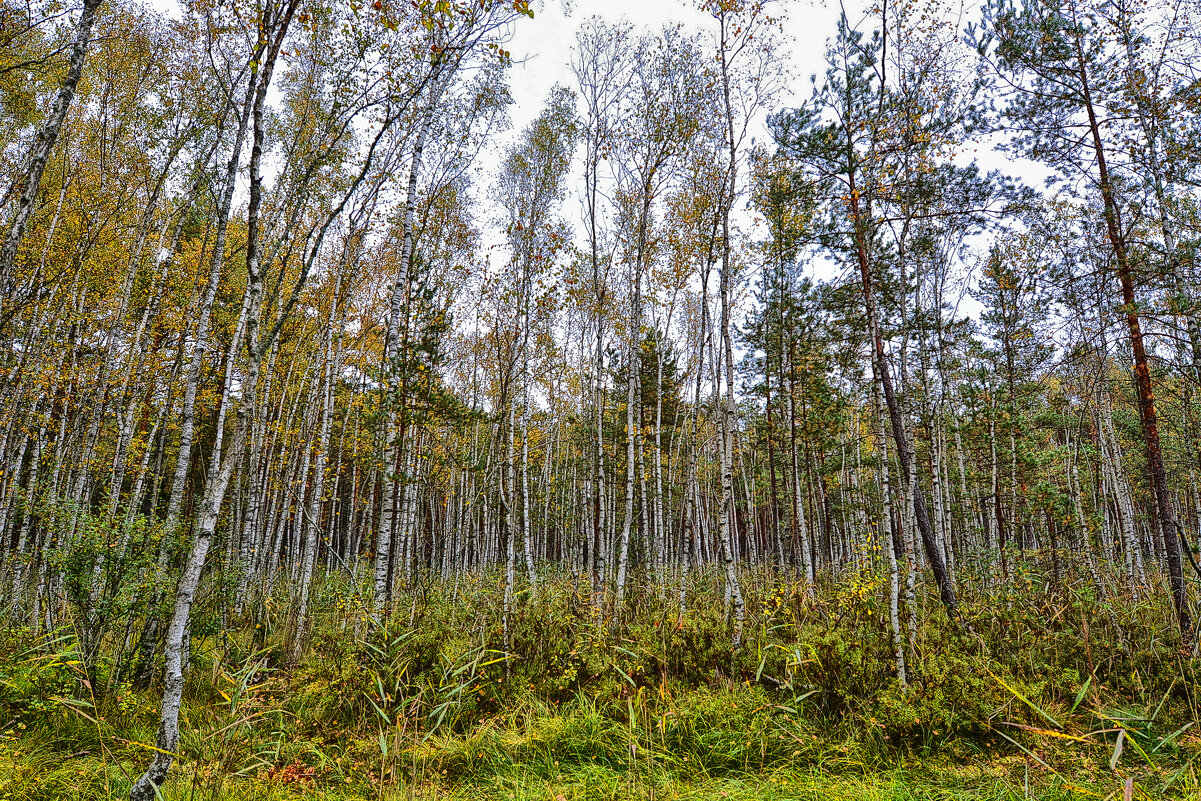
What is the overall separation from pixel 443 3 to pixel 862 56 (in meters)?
5.55

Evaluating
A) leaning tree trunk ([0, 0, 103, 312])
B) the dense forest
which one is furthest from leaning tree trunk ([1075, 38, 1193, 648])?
leaning tree trunk ([0, 0, 103, 312])

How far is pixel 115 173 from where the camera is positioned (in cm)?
889

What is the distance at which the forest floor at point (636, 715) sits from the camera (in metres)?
3.45

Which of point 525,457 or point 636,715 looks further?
point 525,457

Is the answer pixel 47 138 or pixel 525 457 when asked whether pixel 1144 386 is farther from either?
pixel 47 138

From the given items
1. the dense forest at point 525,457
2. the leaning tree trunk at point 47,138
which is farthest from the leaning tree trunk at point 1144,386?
the leaning tree trunk at point 47,138

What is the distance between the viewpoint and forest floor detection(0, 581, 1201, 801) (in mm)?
3445

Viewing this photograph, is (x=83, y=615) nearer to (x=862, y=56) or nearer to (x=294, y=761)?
(x=294, y=761)

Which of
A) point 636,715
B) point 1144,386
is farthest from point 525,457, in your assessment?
point 1144,386

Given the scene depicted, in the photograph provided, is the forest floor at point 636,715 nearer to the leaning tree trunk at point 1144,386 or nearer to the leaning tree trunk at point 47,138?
the leaning tree trunk at point 1144,386

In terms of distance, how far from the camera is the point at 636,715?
4.51 meters

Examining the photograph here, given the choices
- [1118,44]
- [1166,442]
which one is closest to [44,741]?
[1118,44]

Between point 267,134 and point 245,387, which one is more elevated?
point 267,134

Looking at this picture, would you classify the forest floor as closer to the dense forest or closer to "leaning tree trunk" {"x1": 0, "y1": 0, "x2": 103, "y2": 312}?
the dense forest
